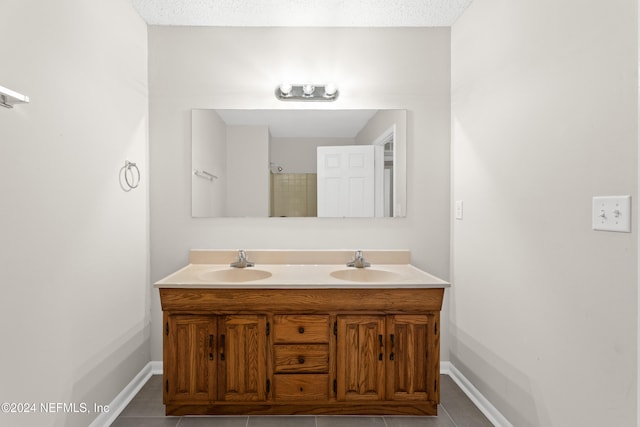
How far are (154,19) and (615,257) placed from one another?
2.77m

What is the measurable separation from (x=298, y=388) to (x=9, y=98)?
69.3 inches

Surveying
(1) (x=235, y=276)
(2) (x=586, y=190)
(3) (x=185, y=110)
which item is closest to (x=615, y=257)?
(2) (x=586, y=190)

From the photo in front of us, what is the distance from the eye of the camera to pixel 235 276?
2.27 metres

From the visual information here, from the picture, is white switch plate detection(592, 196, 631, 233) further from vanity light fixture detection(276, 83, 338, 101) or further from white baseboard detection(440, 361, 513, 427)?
vanity light fixture detection(276, 83, 338, 101)

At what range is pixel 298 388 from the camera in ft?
6.19

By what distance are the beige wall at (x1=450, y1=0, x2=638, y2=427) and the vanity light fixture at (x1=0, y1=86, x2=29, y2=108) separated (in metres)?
1.95

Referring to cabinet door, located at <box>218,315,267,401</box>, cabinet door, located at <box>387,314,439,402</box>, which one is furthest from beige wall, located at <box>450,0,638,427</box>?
cabinet door, located at <box>218,315,267,401</box>

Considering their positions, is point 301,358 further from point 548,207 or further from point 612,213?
point 612,213

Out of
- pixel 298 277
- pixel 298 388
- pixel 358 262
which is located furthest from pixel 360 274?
pixel 298 388

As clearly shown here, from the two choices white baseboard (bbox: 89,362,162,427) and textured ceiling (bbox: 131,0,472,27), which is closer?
white baseboard (bbox: 89,362,162,427)

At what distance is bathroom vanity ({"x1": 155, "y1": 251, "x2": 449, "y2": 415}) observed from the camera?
6.17ft

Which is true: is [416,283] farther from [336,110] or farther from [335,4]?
[335,4]

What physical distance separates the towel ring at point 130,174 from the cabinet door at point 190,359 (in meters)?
0.85

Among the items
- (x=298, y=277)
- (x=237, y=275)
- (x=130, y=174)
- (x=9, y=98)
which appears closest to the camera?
(x=9, y=98)
